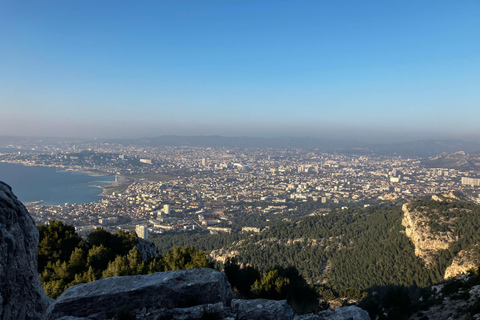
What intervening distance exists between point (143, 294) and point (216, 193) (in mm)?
79489

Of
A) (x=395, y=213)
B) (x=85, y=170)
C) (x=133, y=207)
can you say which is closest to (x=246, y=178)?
(x=133, y=207)

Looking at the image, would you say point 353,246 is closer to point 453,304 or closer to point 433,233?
point 433,233

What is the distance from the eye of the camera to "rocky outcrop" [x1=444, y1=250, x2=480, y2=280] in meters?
20.4

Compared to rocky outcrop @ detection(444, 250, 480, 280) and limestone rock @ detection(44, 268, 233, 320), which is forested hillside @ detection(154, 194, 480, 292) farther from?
limestone rock @ detection(44, 268, 233, 320)

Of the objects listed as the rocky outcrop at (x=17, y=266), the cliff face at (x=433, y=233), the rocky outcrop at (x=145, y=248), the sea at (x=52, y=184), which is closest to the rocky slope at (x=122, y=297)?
the rocky outcrop at (x=17, y=266)

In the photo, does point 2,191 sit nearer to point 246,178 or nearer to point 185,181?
point 185,181

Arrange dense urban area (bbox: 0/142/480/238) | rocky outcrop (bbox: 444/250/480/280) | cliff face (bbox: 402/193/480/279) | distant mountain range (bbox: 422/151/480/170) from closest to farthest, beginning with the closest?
rocky outcrop (bbox: 444/250/480/280), cliff face (bbox: 402/193/480/279), dense urban area (bbox: 0/142/480/238), distant mountain range (bbox: 422/151/480/170)

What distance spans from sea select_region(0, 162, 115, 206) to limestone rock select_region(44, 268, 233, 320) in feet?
216

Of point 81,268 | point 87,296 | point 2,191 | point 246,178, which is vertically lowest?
point 246,178

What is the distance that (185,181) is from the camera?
100 metres

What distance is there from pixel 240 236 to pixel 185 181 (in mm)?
58745

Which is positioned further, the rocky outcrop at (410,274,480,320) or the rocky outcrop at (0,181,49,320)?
the rocky outcrop at (410,274,480,320)

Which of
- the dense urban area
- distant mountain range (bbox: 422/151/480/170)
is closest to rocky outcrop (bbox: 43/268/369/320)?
the dense urban area

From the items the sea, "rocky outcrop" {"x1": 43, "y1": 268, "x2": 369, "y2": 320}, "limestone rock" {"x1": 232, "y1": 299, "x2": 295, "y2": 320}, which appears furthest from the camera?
the sea
